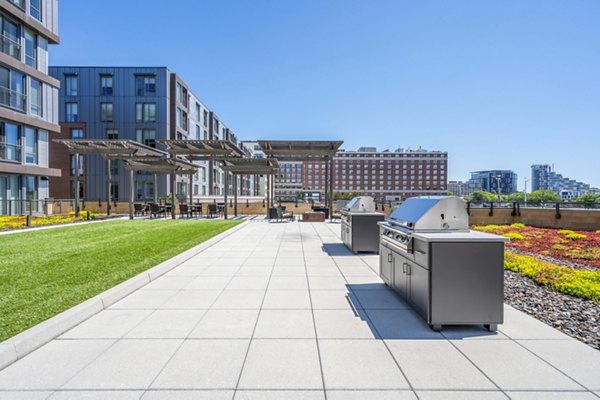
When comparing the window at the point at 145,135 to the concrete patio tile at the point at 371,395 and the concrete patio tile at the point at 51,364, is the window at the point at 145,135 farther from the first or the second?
the concrete patio tile at the point at 371,395

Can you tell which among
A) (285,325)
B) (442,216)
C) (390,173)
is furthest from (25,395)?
(390,173)

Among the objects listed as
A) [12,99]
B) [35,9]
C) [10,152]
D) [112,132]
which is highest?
[35,9]

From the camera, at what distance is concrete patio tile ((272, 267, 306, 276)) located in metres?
6.57

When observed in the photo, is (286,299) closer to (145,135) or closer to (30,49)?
(30,49)

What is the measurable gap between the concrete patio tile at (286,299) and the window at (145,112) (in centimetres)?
3926

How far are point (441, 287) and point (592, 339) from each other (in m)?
1.85

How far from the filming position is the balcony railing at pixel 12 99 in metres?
19.5

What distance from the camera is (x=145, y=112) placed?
3816 cm

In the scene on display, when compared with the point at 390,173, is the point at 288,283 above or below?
below

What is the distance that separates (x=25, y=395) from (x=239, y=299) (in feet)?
9.08

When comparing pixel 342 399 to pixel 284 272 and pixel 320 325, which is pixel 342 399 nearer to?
pixel 320 325

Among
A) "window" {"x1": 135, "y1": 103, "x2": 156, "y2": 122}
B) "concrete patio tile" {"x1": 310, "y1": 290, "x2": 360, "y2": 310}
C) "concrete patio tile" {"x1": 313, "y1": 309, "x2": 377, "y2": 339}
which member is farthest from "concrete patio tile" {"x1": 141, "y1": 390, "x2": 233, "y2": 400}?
"window" {"x1": 135, "y1": 103, "x2": 156, "y2": 122}

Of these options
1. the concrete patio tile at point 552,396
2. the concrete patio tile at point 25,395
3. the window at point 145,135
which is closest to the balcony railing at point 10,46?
the window at point 145,135

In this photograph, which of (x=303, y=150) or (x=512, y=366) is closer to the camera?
(x=512, y=366)
